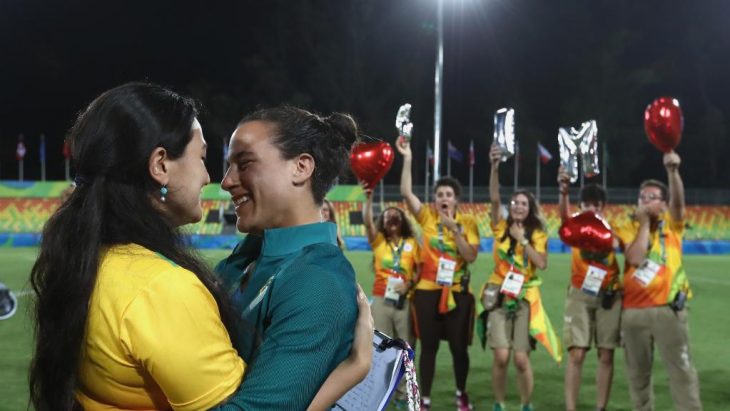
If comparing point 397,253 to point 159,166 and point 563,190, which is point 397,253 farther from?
point 159,166

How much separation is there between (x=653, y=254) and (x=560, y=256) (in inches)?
675

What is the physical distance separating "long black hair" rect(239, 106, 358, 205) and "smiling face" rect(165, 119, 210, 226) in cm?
22

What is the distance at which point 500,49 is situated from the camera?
175 ft

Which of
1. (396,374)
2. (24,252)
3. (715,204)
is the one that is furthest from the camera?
(715,204)

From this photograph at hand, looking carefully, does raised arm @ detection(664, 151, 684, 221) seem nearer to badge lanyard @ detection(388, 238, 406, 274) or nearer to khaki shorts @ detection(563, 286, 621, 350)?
khaki shorts @ detection(563, 286, 621, 350)

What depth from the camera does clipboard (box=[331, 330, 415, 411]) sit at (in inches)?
68.8

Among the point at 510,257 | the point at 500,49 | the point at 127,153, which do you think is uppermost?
the point at 500,49

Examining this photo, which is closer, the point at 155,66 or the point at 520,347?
the point at 520,347

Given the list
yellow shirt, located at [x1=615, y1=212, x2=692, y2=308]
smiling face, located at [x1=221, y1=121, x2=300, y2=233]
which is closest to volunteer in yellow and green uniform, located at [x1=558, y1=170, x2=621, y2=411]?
yellow shirt, located at [x1=615, y1=212, x2=692, y2=308]

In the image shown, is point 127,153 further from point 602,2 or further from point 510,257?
point 602,2

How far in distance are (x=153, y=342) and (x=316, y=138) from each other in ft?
2.37

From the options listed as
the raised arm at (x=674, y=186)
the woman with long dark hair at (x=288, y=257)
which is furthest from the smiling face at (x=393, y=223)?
the woman with long dark hair at (x=288, y=257)

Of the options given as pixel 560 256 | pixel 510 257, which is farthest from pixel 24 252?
pixel 510 257

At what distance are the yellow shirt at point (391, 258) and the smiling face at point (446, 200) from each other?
1.39 feet
